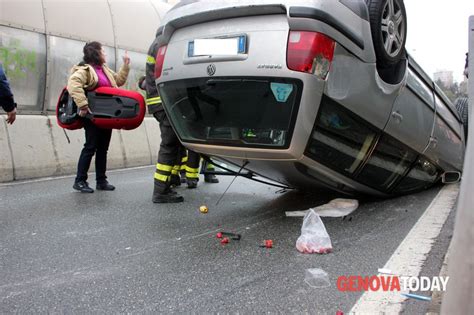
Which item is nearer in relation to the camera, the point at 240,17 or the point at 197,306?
the point at 197,306

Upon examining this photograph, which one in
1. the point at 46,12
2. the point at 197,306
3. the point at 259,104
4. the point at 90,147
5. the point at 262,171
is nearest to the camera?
the point at 197,306

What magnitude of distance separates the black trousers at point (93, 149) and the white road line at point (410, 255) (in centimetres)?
347

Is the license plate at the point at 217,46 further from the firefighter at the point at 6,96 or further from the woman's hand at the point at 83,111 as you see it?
the firefighter at the point at 6,96

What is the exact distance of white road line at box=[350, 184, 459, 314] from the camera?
1886 millimetres

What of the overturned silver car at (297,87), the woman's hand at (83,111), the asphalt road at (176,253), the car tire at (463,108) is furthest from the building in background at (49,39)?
the car tire at (463,108)

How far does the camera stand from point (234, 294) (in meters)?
2.06

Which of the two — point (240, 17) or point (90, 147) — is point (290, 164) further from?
point (90, 147)

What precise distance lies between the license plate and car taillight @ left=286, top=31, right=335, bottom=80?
34 centimetres

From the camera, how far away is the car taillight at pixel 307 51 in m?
2.52

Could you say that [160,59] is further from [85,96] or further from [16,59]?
[16,59]

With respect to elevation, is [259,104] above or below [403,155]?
above

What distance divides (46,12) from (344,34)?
551cm

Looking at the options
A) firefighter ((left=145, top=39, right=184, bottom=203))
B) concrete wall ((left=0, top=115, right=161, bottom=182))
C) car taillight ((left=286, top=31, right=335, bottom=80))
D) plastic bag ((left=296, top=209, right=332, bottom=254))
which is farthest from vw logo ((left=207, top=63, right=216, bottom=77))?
concrete wall ((left=0, top=115, right=161, bottom=182))

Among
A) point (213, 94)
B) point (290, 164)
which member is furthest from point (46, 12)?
point (290, 164)
